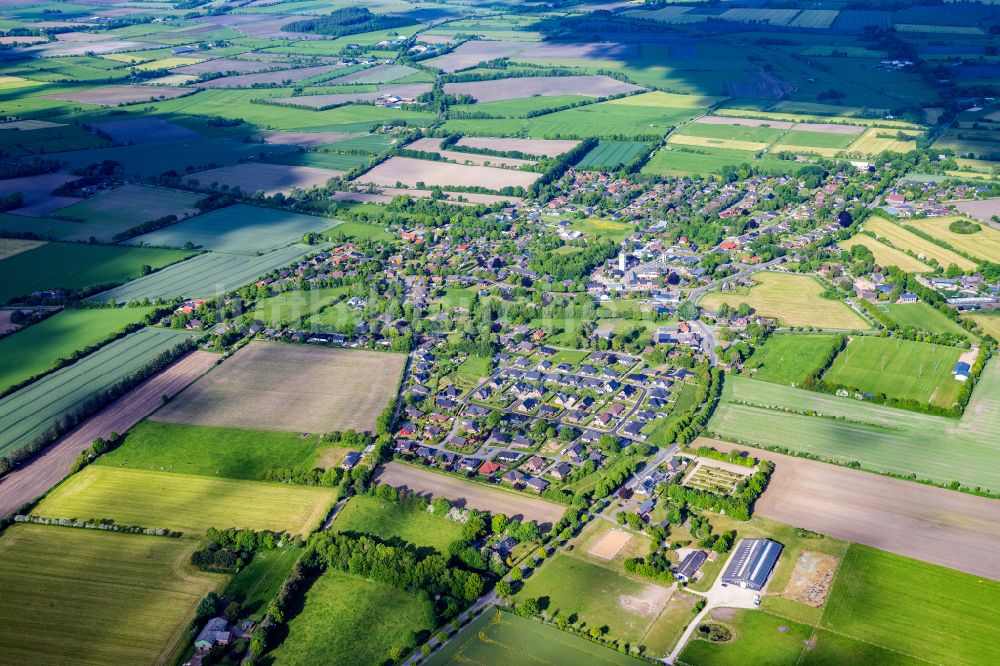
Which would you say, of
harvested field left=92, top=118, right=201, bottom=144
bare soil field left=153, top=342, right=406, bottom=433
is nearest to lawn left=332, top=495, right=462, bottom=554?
bare soil field left=153, top=342, right=406, bottom=433

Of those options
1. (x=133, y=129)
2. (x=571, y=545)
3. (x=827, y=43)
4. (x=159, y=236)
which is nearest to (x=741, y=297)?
(x=571, y=545)

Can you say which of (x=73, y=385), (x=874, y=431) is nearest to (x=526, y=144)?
(x=73, y=385)

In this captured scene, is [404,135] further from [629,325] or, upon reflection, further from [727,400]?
[727,400]

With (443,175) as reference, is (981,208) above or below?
below

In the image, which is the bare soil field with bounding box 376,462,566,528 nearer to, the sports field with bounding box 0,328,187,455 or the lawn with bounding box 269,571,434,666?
the lawn with bounding box 269,571,434,666

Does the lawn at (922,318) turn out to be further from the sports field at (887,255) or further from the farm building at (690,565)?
the farm building at (690,565)

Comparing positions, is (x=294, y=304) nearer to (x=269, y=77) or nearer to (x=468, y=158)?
(x=468, y=158)
